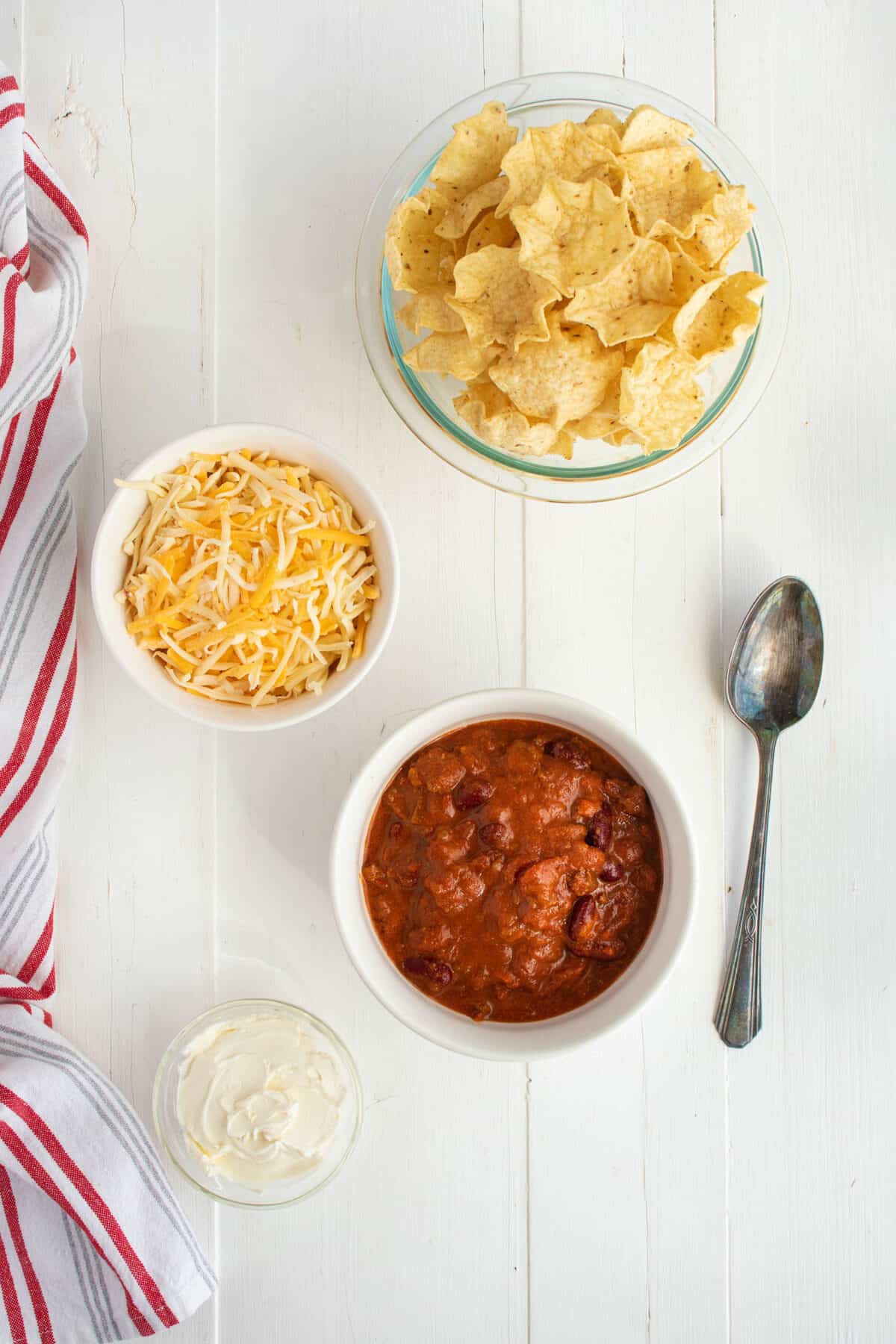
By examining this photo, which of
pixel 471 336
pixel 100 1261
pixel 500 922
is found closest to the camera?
pixel 471 336

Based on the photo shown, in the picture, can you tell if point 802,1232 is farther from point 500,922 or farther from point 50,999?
point 50,999

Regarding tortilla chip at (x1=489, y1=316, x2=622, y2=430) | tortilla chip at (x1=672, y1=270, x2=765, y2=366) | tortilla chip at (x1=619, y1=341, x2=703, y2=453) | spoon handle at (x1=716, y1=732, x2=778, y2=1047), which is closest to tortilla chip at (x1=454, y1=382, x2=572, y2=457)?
tortilla chip at (x1=489, y1=316, x2=622, y2=430)

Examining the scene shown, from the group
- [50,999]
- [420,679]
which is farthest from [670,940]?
[50,999]

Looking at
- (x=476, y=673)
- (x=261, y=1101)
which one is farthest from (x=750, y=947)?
(x=261, y=1101)

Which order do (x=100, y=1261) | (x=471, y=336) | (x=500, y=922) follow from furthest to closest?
(x=100, y=1261) < (x=500, y=922) < (x=471, y=336)

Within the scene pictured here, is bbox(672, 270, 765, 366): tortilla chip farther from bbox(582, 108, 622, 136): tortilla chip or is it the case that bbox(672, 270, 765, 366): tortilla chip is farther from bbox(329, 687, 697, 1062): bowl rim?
→ bbox(329, 687, 697, 1062): bowl rim

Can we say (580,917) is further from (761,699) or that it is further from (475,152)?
(475,152)

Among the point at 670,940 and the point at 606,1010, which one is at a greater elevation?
the point at 670,940

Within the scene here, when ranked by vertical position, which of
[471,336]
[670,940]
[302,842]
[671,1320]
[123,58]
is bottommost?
[671,1320]
